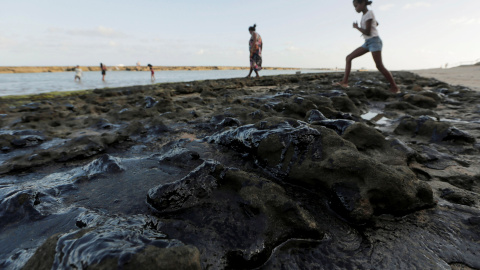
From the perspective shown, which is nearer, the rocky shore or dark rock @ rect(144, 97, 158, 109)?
the rocky shore

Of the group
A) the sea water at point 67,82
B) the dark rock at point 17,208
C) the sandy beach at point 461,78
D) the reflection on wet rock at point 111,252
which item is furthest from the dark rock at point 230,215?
the sea water at point 67,82

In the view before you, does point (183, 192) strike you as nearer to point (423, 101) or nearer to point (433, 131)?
point (433, 131)

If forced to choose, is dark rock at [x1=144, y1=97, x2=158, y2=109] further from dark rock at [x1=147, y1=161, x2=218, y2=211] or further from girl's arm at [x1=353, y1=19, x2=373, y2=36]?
girl's arm at [x1=353, y1=19, x2=373, y2=36]

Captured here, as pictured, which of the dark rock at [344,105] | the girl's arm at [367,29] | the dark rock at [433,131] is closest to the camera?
the dark rock at [433,131]

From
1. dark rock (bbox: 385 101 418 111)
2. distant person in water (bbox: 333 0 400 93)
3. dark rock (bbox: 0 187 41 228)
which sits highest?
distant person in water (bbox: 333 0 400 93)

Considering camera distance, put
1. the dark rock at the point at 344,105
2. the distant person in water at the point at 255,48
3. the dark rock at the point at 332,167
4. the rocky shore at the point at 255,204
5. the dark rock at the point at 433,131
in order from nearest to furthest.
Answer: the rocky shore at the point at 255,204, the dark rock at the point at 332,167, the dark rock at the point at 433,131, the dark rock at the point at 344,105, the distant person in water at the point at 255,48

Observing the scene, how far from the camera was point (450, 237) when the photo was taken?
1.19 meters

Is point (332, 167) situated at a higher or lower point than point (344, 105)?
lower

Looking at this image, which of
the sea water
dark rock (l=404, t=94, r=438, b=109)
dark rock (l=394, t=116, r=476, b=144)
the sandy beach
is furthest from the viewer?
the sea water

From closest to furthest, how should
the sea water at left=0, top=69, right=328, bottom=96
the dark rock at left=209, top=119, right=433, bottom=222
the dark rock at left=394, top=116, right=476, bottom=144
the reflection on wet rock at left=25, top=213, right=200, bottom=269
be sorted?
the reflection on wet rock at left=25, top=213, right=200, bottom=269 < the dark rock at left=209, top=119, right=433, bottom=222 < the dark rock at left=394, top=116, right=476, bottom=144 < the sea water at left=0, top=69, right=328, bottom=96

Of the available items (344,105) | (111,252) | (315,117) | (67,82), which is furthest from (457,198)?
(67,82)

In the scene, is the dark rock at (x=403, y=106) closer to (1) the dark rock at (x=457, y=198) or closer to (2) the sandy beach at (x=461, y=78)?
(1) the dark rock at (x=457, y=198)

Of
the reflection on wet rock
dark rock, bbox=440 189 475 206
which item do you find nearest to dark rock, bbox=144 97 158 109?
the reflection on wet rock

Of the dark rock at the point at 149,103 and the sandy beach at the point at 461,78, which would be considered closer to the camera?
the dark rock at the point at 149,103
